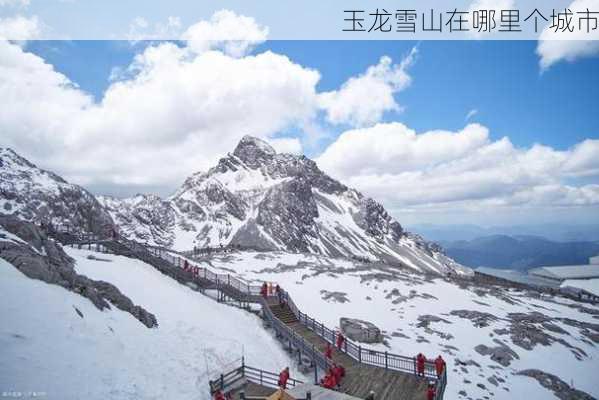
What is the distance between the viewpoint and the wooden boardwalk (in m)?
18.7

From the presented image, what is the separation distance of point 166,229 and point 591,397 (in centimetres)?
19592

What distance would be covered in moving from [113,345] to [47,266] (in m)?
7.49

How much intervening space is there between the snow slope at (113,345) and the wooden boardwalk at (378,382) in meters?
4.07

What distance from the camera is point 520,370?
2791 cm

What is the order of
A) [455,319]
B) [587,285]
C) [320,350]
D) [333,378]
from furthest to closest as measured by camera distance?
[587,285]
[455,319]
[320,350]
[333,378]

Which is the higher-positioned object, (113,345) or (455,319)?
(113,345)

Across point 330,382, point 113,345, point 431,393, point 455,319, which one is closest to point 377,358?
point 431,393

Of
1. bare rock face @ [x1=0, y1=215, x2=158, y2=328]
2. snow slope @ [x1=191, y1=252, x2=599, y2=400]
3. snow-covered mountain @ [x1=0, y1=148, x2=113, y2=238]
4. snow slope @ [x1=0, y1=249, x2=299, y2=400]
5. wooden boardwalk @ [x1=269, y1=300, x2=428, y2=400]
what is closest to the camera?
snow slope @ [x1=0, y1=249, x2=299, y2=400]

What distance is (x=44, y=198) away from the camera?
131m

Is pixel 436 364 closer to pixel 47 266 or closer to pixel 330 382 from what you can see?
pixel 330 382

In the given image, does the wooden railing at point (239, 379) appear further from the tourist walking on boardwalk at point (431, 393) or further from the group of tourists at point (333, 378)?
the tourist walking on boardwalk at point (431, 393)

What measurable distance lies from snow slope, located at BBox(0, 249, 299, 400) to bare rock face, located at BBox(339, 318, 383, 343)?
6.73 m

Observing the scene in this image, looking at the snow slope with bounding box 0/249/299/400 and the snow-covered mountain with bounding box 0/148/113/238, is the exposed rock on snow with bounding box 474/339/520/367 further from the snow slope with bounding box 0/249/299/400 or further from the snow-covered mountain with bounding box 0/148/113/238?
the snow-covered mountain with bounding box 0/148/113/238

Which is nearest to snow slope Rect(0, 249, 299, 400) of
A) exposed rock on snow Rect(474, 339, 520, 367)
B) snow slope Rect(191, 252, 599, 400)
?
snow slope Rect(191, 252, 599, 400)
